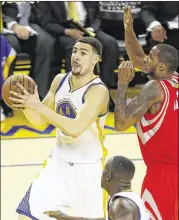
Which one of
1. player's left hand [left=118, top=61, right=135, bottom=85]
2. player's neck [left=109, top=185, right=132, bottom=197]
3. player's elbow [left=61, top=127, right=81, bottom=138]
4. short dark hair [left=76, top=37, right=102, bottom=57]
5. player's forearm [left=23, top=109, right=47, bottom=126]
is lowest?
player's neck [left=109, top=185, right=132, bottom=197]

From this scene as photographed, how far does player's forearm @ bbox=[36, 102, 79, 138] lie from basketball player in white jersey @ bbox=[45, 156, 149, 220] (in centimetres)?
46

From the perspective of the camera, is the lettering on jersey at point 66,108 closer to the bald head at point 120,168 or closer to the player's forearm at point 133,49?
the player's forearm at point 133,49

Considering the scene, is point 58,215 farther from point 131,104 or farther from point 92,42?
point 92,42

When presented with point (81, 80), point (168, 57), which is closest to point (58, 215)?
point (81, 80)

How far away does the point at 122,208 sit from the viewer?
11.6ft

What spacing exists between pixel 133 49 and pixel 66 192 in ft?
3.41

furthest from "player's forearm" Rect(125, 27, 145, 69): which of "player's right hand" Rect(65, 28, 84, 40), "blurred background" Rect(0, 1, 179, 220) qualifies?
"player's right hand" Rect(65, 28, 84, 40)

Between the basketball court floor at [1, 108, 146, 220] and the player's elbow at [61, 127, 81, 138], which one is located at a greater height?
the player's elbow at [61, 127, 81, 138]

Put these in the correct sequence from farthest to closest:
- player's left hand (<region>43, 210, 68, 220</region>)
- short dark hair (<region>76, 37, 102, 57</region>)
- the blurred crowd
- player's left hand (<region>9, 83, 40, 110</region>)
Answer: the blurred crowd, short dark hair (<region>76, 37, 102, 57</region>), player's left hand (<region>9, 83, 40, 110</region>), player's left hand (<region>43, 210, 68, 220</region>)

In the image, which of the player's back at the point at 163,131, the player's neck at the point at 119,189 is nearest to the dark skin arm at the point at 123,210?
the player's neck at the point at 119,189

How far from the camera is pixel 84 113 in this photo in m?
4.30

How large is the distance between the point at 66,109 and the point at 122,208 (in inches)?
44.4

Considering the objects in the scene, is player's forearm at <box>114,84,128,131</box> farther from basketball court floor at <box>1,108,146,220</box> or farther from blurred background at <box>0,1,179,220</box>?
blurred background at <box>0,1,179,220</box>

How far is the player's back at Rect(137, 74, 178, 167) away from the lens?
4250 millimetres
